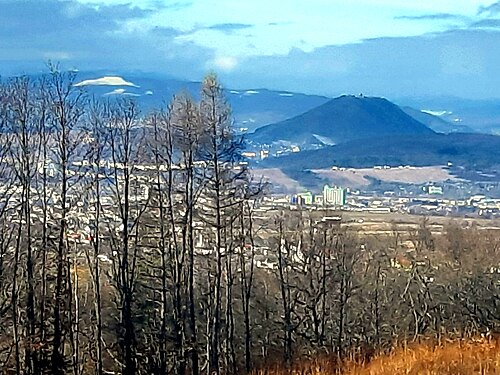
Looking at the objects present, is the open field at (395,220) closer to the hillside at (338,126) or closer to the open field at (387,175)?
the open field at (387,175)

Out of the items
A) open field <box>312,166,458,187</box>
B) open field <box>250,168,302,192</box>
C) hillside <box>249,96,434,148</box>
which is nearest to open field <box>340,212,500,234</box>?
open field <box>250,168,302,192</box>

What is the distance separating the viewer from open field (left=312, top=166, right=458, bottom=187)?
110938 millimetres

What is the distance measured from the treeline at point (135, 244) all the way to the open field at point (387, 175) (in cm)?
8032

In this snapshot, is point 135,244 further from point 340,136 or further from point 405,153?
point 340,136

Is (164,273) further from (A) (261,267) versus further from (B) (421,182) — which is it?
(B) (421,182)

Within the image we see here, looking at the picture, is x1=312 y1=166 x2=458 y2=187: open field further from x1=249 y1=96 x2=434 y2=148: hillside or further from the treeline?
the treeline

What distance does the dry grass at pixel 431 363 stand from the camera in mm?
7328

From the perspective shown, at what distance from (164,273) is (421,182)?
305ft

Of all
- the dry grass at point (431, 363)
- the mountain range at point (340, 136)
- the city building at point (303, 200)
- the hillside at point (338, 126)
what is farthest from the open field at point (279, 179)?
the dry grass at point (431, 363)

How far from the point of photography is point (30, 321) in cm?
2006

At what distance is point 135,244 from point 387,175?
321 feet

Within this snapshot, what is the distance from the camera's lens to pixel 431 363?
752 cm

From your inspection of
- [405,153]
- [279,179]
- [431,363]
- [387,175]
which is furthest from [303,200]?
[405,153]

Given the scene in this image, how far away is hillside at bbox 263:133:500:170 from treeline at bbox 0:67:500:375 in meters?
90.5
